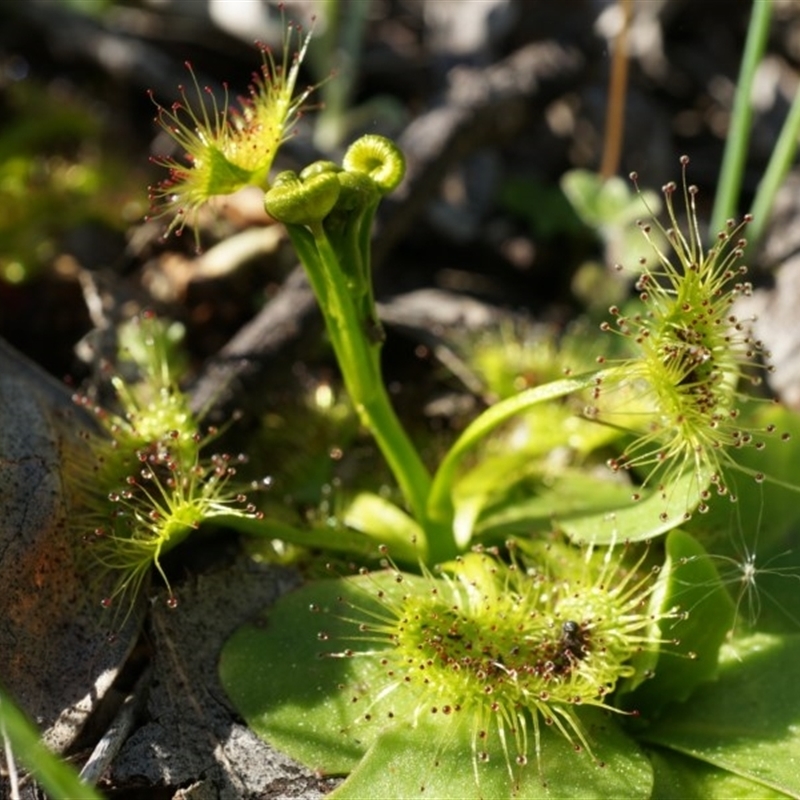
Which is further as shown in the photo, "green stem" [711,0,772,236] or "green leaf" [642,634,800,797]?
"green stem" [711,0,772,236]

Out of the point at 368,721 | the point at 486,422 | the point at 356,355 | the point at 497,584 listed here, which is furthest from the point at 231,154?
the point at 368,721

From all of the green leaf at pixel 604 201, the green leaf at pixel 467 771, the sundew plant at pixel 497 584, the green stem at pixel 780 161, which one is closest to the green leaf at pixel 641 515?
the sundew plant at pixel 497 584

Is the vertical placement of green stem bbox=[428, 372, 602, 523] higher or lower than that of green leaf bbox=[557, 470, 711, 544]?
higher

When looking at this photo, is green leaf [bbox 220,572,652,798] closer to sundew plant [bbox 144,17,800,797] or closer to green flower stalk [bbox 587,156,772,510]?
sundew plant [bbox 144,17,800,797]

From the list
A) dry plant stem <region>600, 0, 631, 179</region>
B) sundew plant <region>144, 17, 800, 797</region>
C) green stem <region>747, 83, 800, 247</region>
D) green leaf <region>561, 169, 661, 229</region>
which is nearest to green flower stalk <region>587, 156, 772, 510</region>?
sundew plant <region>144, 17, 800, 797</region>

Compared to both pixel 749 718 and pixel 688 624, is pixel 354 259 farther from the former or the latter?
pixel 749 718

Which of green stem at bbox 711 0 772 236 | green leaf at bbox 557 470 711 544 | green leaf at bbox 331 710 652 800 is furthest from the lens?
green stem at bbox 711 0 772 236
